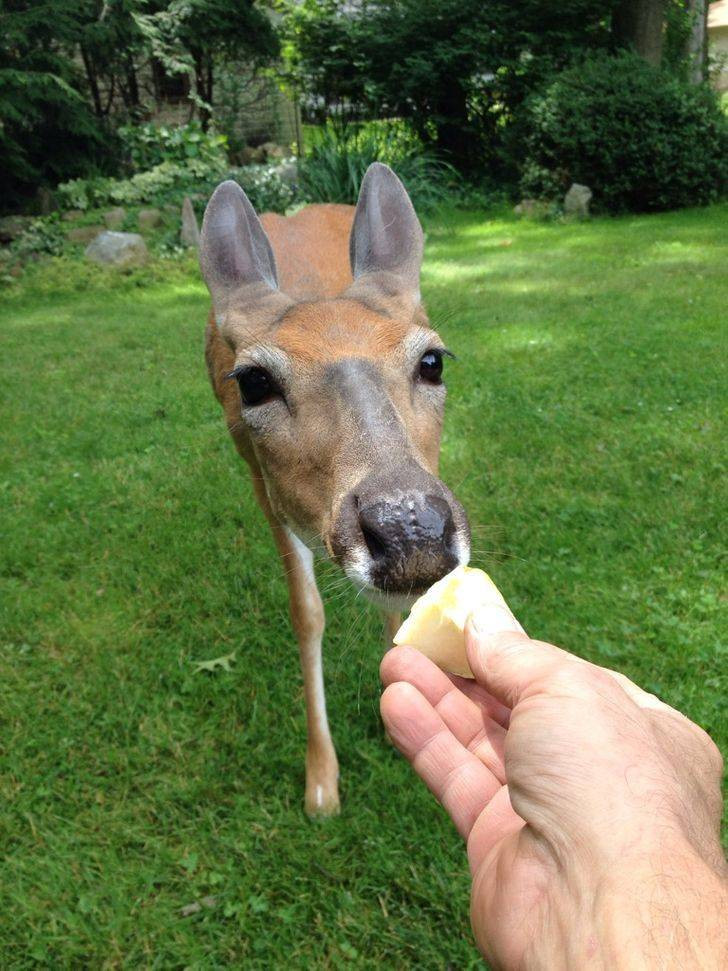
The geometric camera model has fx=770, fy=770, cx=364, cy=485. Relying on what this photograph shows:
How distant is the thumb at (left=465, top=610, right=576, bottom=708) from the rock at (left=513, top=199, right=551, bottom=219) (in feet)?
47.8

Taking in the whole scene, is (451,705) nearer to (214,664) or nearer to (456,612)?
(456,612)

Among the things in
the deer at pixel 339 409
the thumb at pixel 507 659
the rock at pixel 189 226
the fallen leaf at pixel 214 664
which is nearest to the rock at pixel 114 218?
the rock at pixel 189 226

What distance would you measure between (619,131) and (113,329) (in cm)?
1006

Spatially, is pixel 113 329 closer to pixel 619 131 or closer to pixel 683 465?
pixel 683 465

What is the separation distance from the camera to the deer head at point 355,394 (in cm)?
189

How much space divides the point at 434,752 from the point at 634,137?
578 inches

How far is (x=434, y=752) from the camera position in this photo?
2.04 metres

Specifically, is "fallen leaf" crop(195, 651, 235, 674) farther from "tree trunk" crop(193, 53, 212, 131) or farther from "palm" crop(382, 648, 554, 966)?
"tree trunk" crop(193, 53, 212, 131)

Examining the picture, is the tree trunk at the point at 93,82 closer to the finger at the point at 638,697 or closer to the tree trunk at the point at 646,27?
the tree trunk at the point at 646,27

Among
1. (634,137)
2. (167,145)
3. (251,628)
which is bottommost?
(251,628)

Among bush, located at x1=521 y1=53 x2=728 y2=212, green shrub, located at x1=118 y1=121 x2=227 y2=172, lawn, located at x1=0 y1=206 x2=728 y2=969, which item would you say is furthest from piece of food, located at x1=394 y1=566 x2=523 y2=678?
green shrub, located at x1=118 y1=121 x2=227 y2=172

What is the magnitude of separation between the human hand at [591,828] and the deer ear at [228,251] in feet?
7.03

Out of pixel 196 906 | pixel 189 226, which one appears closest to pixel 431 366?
pixel 196 906

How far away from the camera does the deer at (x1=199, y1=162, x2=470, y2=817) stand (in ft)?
6.25
